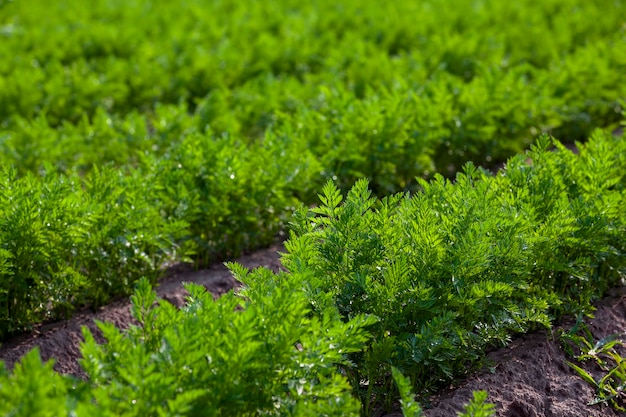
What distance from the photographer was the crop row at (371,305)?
10.9ft

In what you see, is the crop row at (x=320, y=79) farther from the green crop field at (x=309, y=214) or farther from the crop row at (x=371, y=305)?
the crop row at (x=371, y=305)

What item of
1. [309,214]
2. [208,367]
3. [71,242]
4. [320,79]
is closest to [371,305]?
[309,214]

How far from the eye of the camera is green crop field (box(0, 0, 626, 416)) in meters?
3.48

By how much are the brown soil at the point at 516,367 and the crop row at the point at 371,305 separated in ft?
0.38

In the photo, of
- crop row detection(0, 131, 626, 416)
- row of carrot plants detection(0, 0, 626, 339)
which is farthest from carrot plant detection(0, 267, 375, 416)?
row of carrot plants detection(0, 0, 626, 339)

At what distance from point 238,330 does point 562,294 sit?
7.65 ft

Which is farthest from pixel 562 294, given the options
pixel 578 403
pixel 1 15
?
pixel 1 15

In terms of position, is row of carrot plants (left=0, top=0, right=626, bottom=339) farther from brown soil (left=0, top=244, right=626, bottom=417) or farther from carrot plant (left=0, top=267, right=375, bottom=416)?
carrot plant (left=0, top=267, right=375, bottom=416)

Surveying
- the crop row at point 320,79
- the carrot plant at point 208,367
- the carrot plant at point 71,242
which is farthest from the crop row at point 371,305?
the crop row at point 320,79

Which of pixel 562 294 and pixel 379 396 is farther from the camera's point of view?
pixel 562 294

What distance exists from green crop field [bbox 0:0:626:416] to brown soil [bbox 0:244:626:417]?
11 cm

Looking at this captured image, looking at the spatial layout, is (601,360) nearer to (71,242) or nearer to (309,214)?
(309,214)

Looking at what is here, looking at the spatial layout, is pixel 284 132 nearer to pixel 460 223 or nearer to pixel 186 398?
pixel 460 223

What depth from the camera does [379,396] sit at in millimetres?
4176
